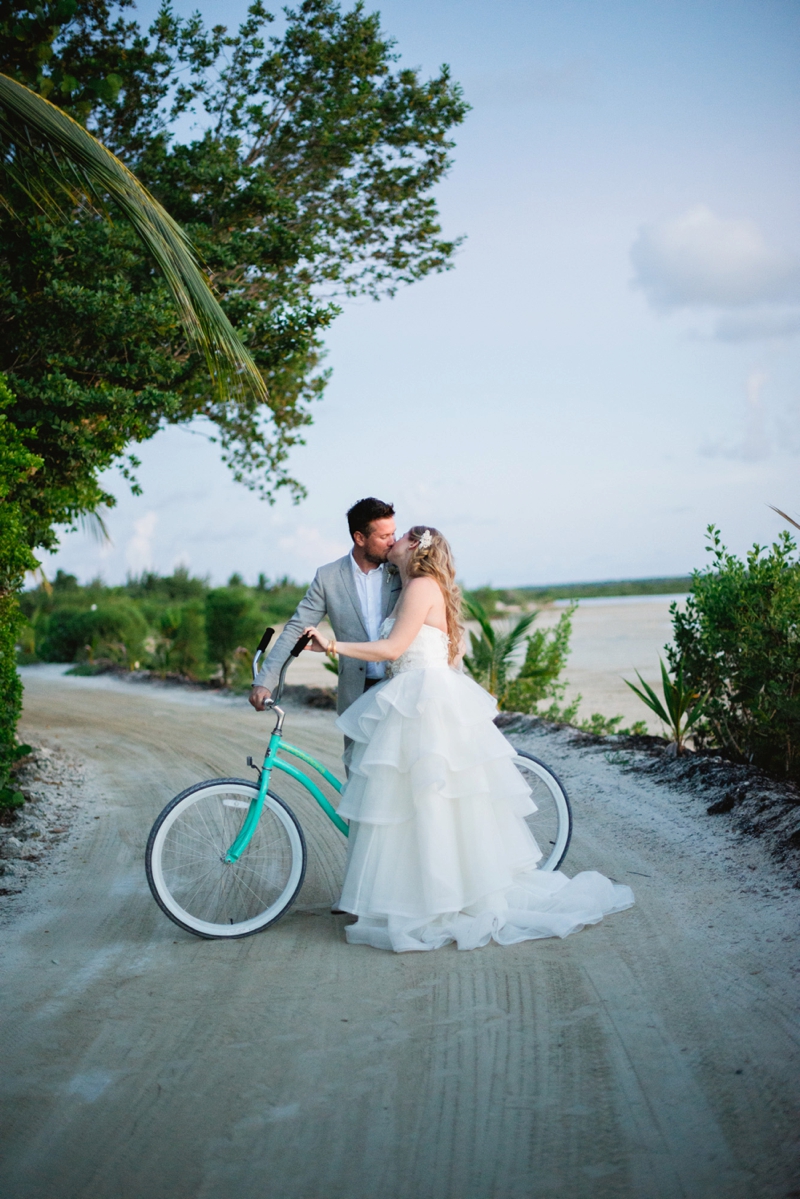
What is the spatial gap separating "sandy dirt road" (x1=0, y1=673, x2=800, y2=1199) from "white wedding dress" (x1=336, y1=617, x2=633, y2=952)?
14cm

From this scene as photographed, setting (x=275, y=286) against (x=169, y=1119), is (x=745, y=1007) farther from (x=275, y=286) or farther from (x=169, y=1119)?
(x=275, y=286)

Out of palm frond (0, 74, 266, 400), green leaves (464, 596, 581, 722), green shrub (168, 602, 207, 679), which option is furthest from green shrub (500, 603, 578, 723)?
green shrub (168, 602, 207, 679)

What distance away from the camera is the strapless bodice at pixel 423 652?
4.74m

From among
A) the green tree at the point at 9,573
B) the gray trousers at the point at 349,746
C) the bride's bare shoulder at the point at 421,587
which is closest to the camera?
the bride's bare shoulder at the point at 421,587

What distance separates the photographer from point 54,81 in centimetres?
880

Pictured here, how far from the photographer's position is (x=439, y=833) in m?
4.34

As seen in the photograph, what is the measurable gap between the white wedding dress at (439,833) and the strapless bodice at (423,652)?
0.05 meters

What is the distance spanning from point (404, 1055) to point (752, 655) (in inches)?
183

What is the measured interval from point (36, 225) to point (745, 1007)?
8.08 m

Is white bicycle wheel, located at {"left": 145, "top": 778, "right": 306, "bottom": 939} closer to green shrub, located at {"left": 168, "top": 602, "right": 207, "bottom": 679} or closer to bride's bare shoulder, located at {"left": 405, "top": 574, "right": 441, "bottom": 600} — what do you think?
bride's bare shoulder, located at {"left": 405, "top": 574, "right": 441, "bottom": 600}

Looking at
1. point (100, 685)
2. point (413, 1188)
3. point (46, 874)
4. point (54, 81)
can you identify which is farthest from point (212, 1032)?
point (100, 685)

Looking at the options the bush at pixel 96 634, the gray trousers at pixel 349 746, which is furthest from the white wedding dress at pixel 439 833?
the bush at pixel 96 634

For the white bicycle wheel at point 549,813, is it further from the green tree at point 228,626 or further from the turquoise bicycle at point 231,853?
the green tree at point 228,626

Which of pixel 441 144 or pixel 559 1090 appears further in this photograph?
pixel 441 144
